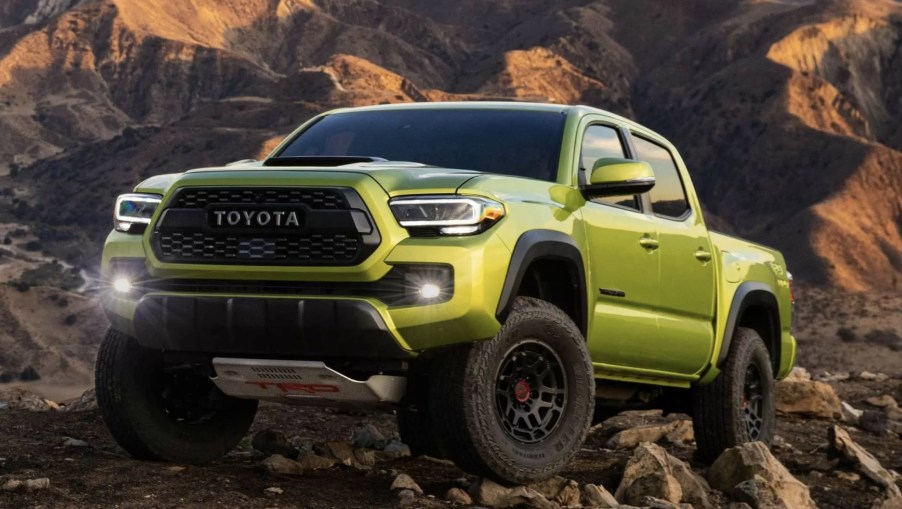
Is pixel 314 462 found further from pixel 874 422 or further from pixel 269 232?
pixel 874 422

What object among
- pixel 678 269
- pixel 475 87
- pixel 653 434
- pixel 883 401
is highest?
pixel 475 87

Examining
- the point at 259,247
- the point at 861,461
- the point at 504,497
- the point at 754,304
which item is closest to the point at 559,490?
the point at 504,497

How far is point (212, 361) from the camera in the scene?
18.3 feet

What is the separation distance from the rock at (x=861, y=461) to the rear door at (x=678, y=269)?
5.53 ft

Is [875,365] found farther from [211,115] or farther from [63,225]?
[211,115]

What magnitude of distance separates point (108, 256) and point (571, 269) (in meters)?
2.15

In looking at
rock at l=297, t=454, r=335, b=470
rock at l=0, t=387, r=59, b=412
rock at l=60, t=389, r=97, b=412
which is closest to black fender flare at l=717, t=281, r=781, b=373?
rock at l=297, t=454, r=335, b=470

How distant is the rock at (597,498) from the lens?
6070mm

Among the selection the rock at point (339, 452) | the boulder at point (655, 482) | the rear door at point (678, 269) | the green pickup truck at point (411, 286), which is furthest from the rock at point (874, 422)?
the rock at point (339, 452)

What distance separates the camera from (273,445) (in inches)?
287

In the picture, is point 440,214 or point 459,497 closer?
point 440,214

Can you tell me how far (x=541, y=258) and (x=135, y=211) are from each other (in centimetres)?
189

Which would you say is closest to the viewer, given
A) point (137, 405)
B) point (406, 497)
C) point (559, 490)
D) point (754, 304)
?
point (406, 497)

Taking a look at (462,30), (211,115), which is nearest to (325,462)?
(211,115)
